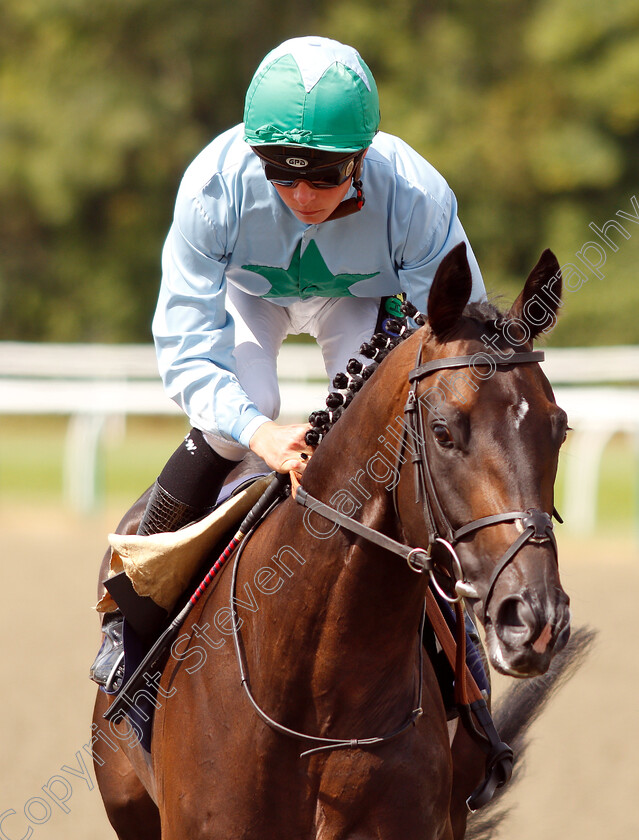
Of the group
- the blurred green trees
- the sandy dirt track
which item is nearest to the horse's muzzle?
A: the sandy dirt track

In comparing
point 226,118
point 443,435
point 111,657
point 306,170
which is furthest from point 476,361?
point 226,118

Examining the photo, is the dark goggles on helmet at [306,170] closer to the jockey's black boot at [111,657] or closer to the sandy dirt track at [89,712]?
the sandy dirt track at [89,712]

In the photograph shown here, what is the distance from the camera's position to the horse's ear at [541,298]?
256 centimetres

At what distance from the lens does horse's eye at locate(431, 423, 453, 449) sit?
7.67ft

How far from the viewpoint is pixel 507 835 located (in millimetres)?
4859

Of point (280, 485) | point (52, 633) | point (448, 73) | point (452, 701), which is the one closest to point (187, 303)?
point (280, 485)

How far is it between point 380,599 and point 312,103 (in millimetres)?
1267

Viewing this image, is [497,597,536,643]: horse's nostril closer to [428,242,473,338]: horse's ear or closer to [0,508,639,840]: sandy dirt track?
[428,242,473,338]: horse's ear

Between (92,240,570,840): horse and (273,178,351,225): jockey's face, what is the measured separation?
581mm

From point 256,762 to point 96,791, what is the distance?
2853 millimetres

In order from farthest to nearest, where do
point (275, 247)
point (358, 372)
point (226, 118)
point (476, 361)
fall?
point (226, 118) < point (275, 247) < point (358, 372) < point (476, 361)

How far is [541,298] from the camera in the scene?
258 centimetres

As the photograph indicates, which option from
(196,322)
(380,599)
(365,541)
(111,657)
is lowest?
(111,657)

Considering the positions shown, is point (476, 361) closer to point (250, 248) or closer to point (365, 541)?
point (365, 541)
